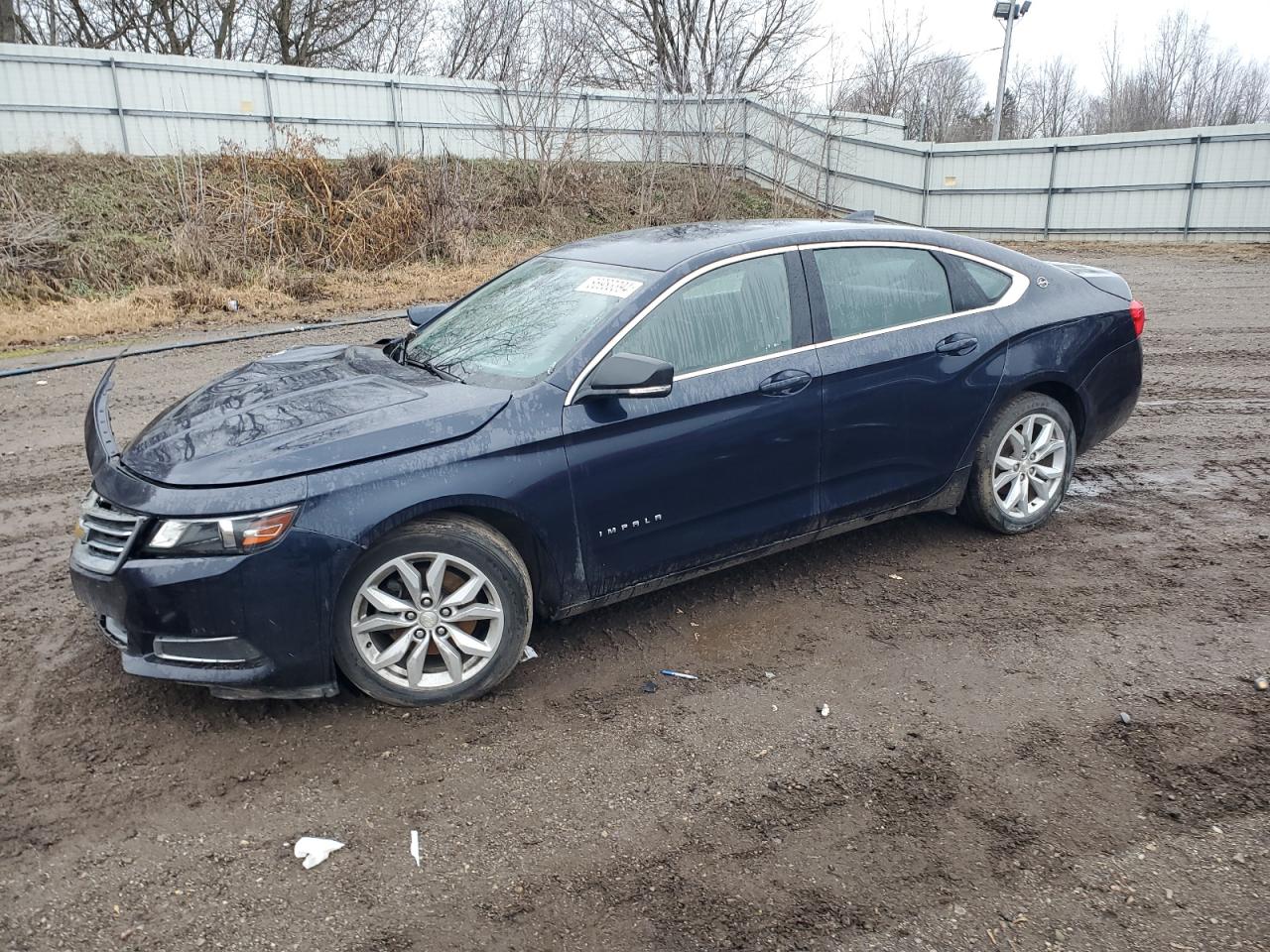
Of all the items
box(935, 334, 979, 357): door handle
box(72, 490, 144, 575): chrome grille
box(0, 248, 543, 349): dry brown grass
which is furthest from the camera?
box(0, 248, 543, 349): dry brown grass

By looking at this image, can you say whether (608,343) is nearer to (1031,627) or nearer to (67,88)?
(1031,627)

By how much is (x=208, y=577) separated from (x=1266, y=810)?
11.5ft

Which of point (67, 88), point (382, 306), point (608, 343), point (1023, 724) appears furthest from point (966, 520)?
point (67, 88)

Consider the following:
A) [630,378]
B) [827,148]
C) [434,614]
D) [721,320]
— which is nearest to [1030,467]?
[721,320]

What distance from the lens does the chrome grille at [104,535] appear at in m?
3.57

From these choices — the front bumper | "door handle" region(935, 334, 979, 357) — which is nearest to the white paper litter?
the front bumper

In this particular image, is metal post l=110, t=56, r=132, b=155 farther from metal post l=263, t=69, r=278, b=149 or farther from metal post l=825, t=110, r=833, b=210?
metal post l=825, t=110, r=833, b=210

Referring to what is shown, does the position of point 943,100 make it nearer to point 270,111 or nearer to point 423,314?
point 270,111

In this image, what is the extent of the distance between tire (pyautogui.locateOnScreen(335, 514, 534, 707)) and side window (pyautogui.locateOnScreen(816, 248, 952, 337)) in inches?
78.1

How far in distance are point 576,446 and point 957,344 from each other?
7.05 ft

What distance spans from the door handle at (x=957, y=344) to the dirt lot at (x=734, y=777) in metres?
1.09

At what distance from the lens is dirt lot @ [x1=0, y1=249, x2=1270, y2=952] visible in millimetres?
2779

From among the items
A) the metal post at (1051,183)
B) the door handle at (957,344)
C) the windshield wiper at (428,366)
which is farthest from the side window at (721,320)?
the metal post at (1051,183)

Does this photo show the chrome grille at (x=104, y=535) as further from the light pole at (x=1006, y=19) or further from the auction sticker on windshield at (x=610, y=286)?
the light pole at (x=1006, y=19)
